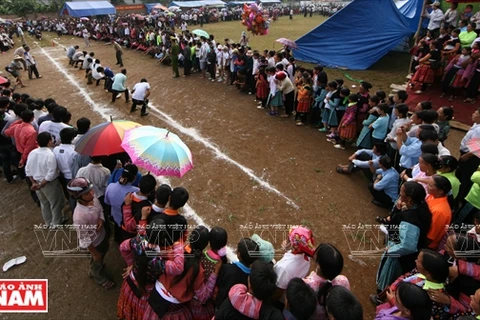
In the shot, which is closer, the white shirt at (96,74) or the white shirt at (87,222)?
the white shirt at (87,222)

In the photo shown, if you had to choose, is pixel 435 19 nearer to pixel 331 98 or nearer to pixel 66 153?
pixel 331 98

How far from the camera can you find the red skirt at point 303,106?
8016 millimetres

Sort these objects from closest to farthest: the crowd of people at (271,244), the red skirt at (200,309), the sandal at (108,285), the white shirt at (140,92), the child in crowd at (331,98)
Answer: the crowd of people at (271,244) < the red skirt at (200,309) < the sandal at (108,285) < the child in crowd at (331,98) < the white shirt at (140,92)

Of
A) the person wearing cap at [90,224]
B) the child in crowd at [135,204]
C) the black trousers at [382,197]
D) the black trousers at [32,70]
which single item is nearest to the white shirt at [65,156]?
the person wearing cap at [90,224]

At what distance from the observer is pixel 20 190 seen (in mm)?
6027

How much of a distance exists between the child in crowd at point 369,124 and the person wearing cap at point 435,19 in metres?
6.31

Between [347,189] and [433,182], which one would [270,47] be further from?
[433,182]

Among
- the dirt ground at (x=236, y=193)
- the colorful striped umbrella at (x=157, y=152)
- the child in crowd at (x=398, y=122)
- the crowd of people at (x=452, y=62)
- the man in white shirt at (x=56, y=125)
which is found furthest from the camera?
the crowd of people at (x=452, y=62)

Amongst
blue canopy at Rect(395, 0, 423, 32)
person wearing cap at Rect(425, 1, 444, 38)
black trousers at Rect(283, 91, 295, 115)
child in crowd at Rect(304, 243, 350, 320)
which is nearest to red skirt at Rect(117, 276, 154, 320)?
child in crowd at Rect(304, 243, 350, 320)

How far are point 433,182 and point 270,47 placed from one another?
16078 millimetres

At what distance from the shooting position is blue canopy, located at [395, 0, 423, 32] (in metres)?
13.6

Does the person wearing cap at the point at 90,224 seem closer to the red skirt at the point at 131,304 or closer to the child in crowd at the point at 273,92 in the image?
the red skirt at the point at 131,304

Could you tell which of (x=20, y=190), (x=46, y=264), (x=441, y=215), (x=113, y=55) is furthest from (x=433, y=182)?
(x=113, y=55)

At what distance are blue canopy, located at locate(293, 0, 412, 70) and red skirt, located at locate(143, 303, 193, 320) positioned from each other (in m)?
12.5
